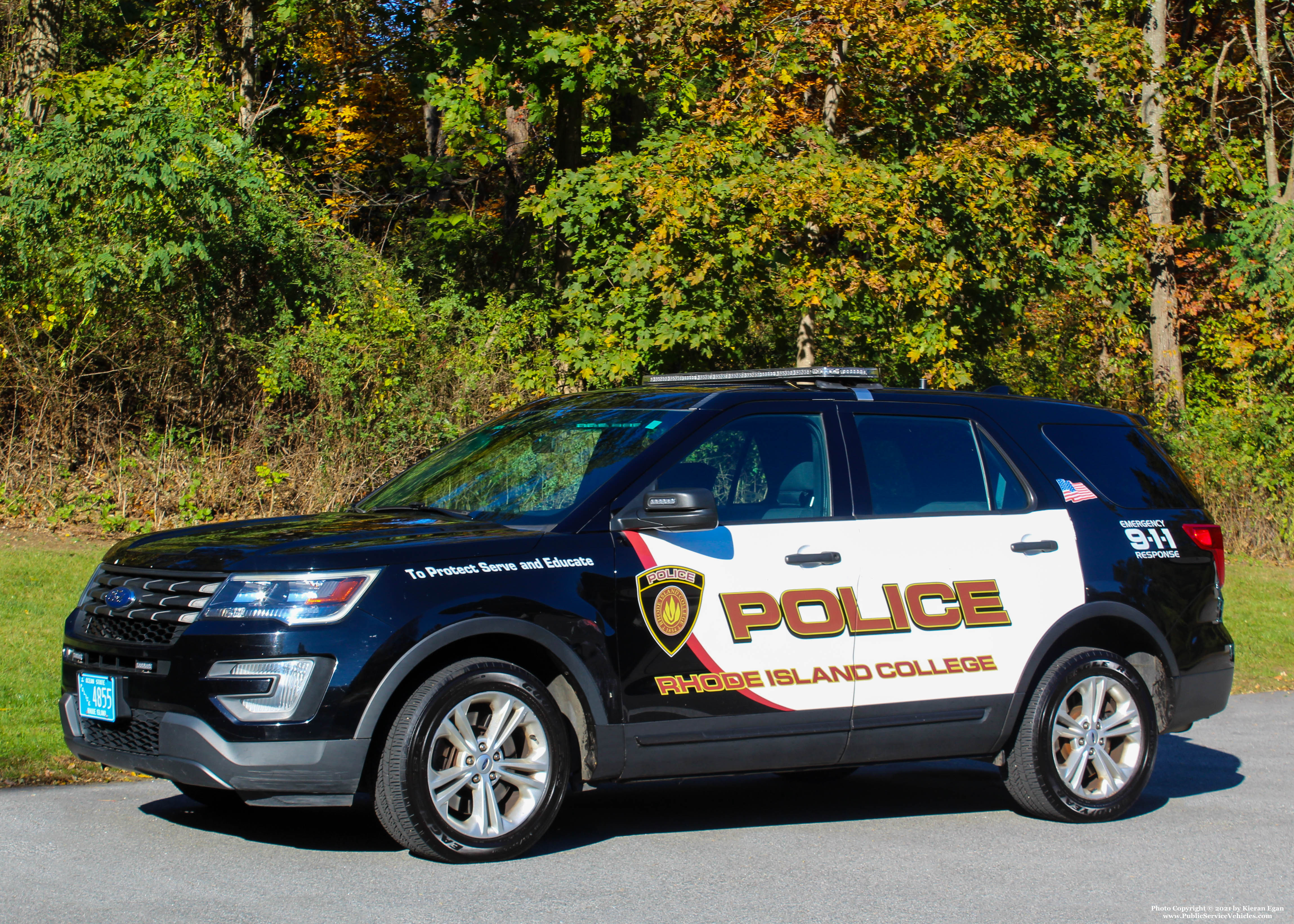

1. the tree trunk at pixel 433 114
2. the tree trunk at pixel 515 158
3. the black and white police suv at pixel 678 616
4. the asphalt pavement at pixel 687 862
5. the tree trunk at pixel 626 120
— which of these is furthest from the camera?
the tree trunk at pixel 515 158

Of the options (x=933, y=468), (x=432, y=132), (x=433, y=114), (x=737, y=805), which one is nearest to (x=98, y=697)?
(x=737, y=805)

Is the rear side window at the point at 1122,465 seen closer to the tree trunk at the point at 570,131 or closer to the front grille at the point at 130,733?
the front grille at the point at 130,733

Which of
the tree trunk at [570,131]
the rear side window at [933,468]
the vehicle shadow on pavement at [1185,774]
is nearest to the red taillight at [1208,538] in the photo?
the rear side window at [933,468]

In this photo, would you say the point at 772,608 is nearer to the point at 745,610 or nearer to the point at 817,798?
the point at 745,610

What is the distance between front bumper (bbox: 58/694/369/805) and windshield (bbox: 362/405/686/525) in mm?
1253

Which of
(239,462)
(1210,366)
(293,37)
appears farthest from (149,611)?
(1210,366)

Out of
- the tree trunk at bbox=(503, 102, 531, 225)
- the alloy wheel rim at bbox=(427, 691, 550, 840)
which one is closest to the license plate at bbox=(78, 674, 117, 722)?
the alloy wheel rim at bbox=(427, 691, 550, 840)

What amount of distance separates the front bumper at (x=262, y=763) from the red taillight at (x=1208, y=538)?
4.43 meters

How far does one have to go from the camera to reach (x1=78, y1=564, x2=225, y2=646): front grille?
211 inches

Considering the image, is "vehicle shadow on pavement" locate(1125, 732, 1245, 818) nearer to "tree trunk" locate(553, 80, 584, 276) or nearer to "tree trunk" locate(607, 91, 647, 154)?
"tree trunk" locate(553, 80, 584, 276)

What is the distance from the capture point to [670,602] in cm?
580

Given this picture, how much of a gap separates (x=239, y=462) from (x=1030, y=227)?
899 cm

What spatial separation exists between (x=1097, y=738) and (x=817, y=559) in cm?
186

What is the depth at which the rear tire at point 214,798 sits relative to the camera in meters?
6.38
